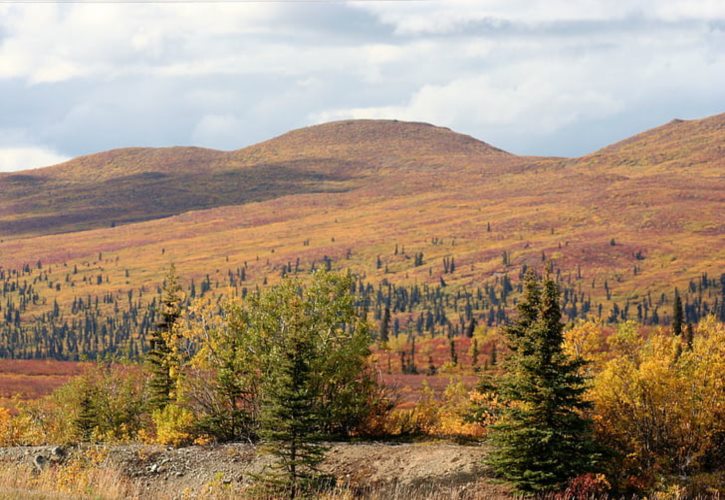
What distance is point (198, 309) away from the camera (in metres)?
35.4

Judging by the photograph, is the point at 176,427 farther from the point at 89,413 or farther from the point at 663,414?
the point at 663,414

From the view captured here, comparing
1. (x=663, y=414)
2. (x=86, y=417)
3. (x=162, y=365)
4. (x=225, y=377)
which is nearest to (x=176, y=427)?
(x=225, y=377)

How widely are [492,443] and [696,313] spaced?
502 feet

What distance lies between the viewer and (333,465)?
96.6ft

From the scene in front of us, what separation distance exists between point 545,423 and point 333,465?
779 cm

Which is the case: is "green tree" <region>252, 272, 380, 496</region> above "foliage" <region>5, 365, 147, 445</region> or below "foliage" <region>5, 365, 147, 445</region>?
above

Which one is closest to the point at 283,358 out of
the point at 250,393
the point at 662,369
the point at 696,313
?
the point at 250,393

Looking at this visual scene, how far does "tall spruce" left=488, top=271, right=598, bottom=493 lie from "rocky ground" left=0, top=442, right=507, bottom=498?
1.30m

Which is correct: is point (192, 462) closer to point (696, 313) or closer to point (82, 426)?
point (82, 426)

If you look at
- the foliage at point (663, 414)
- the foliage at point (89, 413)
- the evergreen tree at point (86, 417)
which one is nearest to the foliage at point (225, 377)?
the foliage at point (89, 413)

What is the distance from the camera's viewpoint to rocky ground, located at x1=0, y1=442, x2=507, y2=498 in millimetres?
27359

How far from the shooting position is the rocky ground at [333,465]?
89.8 ft

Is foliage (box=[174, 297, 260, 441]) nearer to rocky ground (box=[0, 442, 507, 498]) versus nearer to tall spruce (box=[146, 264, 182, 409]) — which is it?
rocky ground (box=[0, 442, 507, 498])

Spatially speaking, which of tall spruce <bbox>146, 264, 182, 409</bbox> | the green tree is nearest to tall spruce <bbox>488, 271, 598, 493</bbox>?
the green tree
